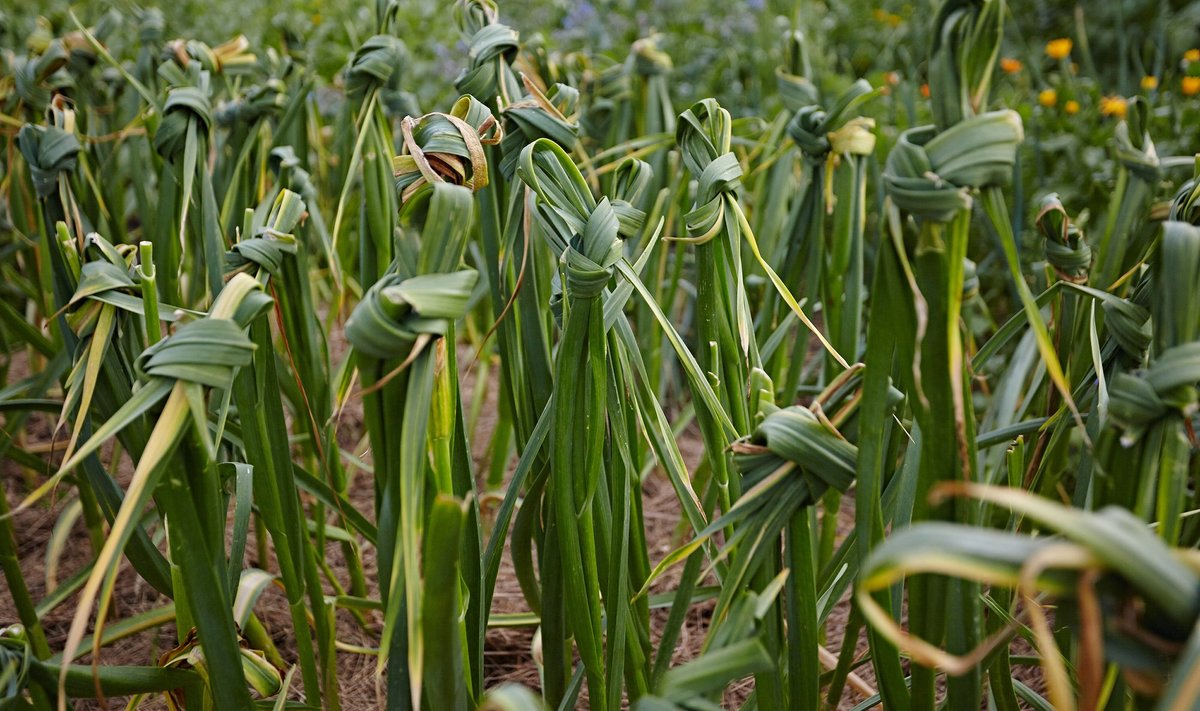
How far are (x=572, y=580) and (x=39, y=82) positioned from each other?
0.93m

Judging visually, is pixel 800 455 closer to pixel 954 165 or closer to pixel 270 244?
pixel 954 165

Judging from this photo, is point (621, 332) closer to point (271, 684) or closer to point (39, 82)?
point (271, 684)

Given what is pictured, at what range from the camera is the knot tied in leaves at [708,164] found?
67 cm

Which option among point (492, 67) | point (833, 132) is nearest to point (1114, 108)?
point (833, 132)

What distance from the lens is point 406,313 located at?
0.48 m

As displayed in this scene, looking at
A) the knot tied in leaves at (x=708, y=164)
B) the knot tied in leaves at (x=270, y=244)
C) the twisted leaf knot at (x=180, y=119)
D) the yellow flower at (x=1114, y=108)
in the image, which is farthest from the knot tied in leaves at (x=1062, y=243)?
the yellow flower at (x=1114, y=108)

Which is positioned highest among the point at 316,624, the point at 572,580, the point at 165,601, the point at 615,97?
the point at 615,97

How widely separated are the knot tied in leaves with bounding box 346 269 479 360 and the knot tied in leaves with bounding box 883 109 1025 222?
210 millimetres

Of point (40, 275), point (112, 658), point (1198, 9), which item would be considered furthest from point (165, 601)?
point (1198, 9)

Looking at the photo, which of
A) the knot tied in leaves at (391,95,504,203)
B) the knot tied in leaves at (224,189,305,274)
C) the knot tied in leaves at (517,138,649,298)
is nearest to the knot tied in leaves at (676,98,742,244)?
the knot tied in leaves at (517,138,649,298)

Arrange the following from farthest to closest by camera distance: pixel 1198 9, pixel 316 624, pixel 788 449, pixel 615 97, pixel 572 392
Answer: pixel 1198 9
pixel 615 97
pixel 316 624
pixel 572 392
pixel 788 449

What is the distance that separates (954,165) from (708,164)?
284 mm

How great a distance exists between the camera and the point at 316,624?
2.66ft

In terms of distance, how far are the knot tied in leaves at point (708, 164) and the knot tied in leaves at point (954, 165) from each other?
222 millimetres
